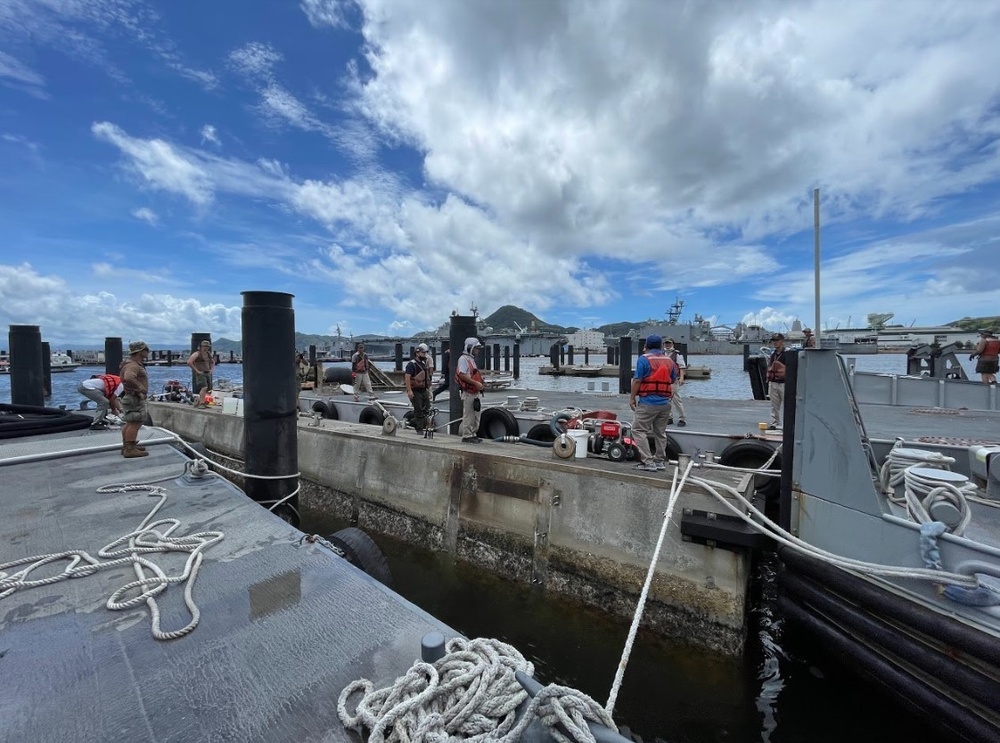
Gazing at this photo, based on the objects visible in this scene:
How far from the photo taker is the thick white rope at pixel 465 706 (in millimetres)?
1602

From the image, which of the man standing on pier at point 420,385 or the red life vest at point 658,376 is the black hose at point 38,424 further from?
the red life vest at point 658,376

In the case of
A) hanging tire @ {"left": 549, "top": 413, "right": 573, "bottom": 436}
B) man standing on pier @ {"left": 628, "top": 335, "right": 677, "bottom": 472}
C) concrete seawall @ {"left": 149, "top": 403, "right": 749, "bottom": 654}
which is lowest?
concrete seawall @ {"left": 149, "top": 403, "right": 749, "bottom": 654}

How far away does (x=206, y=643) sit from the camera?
226cm

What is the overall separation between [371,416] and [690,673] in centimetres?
893

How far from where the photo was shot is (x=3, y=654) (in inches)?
85.2

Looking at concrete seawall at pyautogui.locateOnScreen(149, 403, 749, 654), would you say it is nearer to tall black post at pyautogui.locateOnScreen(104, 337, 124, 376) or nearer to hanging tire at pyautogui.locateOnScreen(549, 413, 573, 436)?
hanging tire at pyautogui.locateOnScreen(549, 413, 573, 436)

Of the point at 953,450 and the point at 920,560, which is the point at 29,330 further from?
the point at 953,450

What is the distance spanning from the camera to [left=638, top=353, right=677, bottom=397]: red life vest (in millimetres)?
5812

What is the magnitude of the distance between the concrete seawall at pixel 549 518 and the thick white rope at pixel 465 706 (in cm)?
364

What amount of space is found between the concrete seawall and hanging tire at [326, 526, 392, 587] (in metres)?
2.29

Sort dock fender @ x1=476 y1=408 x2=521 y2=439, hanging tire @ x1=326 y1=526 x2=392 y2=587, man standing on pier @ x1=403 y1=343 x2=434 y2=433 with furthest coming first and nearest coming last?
dock fender @ x1=476 y1=408 x2=521 y2=439
man standing on pier @ x1=403 y1=343 x2=434 y2=433
hanging tire @ x1=326 y1=526 x2=392 y2=587

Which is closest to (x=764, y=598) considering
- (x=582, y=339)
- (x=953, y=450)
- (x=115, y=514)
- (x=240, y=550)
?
(x=953, y=450)

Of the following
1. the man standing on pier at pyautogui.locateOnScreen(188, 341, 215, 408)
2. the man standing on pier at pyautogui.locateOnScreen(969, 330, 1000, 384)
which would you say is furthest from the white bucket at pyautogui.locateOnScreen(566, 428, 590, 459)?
the man standing on pier at pyautogui.locateOnScreen(969, 330, 1000, 384)

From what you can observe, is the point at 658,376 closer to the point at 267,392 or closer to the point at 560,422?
the point at 560,422
